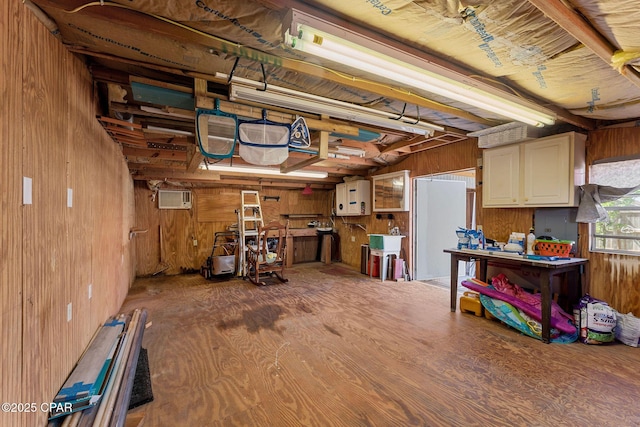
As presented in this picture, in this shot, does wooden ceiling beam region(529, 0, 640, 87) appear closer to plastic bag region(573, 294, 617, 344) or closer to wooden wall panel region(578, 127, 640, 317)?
wooden wall panel region(578, 127, 640, 317)

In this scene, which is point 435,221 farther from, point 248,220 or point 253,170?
point 248,220

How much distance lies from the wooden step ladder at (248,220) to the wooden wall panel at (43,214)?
3.29 m

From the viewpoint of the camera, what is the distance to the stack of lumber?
144 cm

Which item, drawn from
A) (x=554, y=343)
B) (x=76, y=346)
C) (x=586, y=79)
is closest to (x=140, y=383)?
(x=76, y=346)

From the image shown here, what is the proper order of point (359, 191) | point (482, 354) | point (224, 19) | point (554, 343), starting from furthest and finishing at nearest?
point (359, 191), point (554, 343), point (482, 354), point (224, 19)

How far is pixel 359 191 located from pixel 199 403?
16.6ft

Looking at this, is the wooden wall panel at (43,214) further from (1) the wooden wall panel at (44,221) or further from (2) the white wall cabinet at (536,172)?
(2) the white wall cabinet at (536,172)

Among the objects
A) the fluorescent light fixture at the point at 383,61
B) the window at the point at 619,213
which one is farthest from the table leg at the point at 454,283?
the fluorescent light fixture at the point at 383,61

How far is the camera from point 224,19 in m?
1.39

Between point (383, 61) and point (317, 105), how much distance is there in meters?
0.91

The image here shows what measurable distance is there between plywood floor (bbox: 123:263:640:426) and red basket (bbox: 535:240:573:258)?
0.95 m

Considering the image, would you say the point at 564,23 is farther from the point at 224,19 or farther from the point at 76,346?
the point at 76,346

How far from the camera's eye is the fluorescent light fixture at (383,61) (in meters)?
1.32

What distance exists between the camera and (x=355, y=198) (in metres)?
6.33
